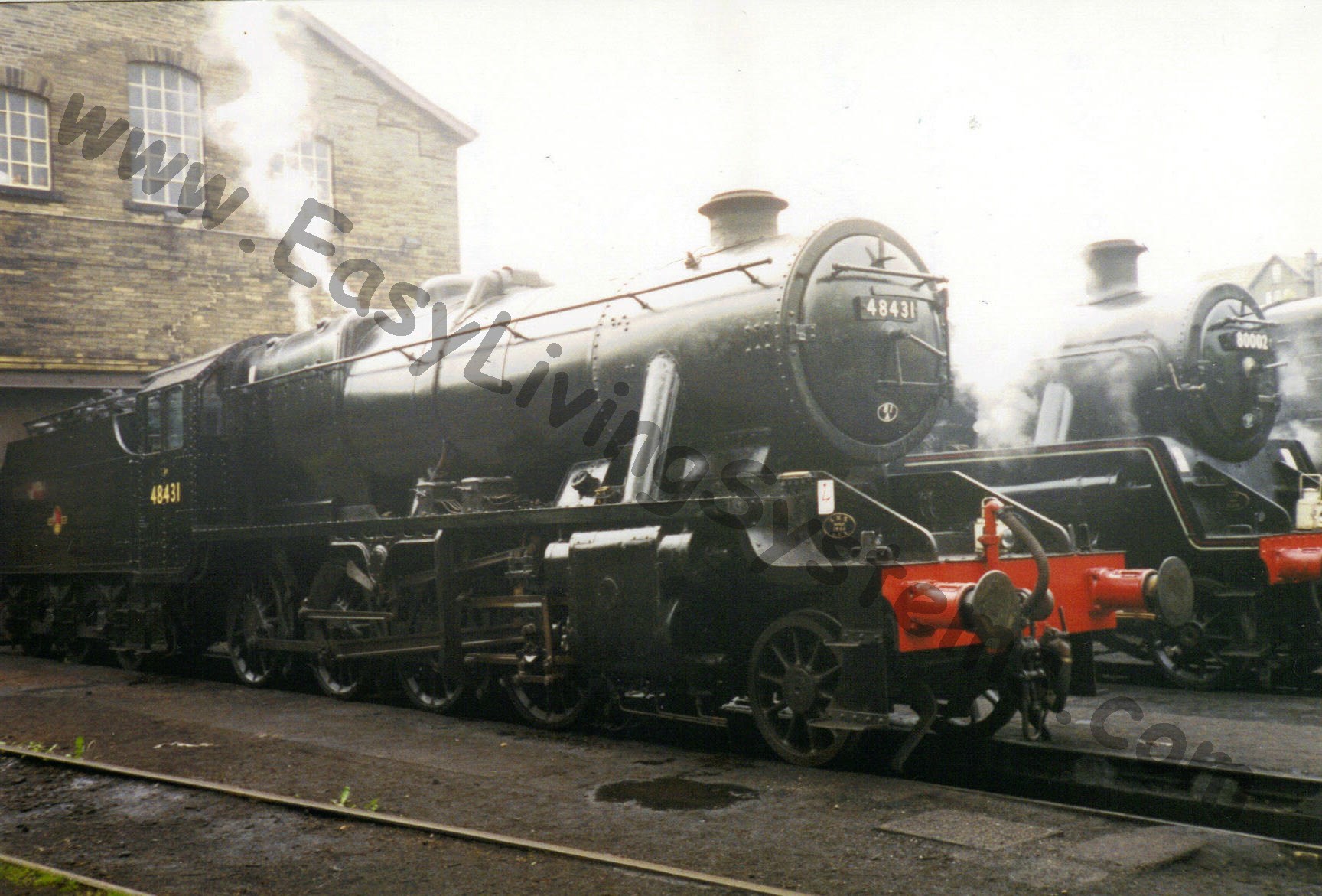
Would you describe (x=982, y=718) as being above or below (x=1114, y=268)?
below

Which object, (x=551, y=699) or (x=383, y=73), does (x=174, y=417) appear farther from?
(x=383, y=73)

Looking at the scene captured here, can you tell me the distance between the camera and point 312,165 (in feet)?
56.4

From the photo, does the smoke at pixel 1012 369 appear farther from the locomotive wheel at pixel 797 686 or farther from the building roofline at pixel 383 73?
the building roofline at pixel 383 73

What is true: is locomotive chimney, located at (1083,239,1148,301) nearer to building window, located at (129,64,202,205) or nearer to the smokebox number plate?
the smokebox number plate

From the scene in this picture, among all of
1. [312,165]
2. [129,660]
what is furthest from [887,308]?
[312,165]

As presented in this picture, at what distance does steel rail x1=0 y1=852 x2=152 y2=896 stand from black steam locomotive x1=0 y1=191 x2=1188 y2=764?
2.54 metres

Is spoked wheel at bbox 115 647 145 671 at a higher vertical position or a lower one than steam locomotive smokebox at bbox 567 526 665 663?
lower

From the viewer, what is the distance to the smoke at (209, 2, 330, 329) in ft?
52.6

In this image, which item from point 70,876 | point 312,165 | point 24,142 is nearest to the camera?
point 70,876

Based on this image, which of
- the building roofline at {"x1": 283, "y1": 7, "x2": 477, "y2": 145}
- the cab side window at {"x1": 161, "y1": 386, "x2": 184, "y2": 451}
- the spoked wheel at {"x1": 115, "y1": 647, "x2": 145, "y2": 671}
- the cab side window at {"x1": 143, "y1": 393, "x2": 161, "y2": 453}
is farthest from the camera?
the building roofline at {"x1": 283, "y1": 7, "x2": 477, "y2": 145}

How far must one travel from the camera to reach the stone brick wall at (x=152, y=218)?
15.3 meters

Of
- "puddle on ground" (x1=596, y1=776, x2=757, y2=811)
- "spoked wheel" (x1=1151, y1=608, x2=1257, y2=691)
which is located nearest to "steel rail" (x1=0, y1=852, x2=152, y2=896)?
"puddle on ground" (x1=596, y1=776, x2=757, y2=811)

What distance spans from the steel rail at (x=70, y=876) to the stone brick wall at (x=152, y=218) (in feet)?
39.0

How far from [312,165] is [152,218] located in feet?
7.82
